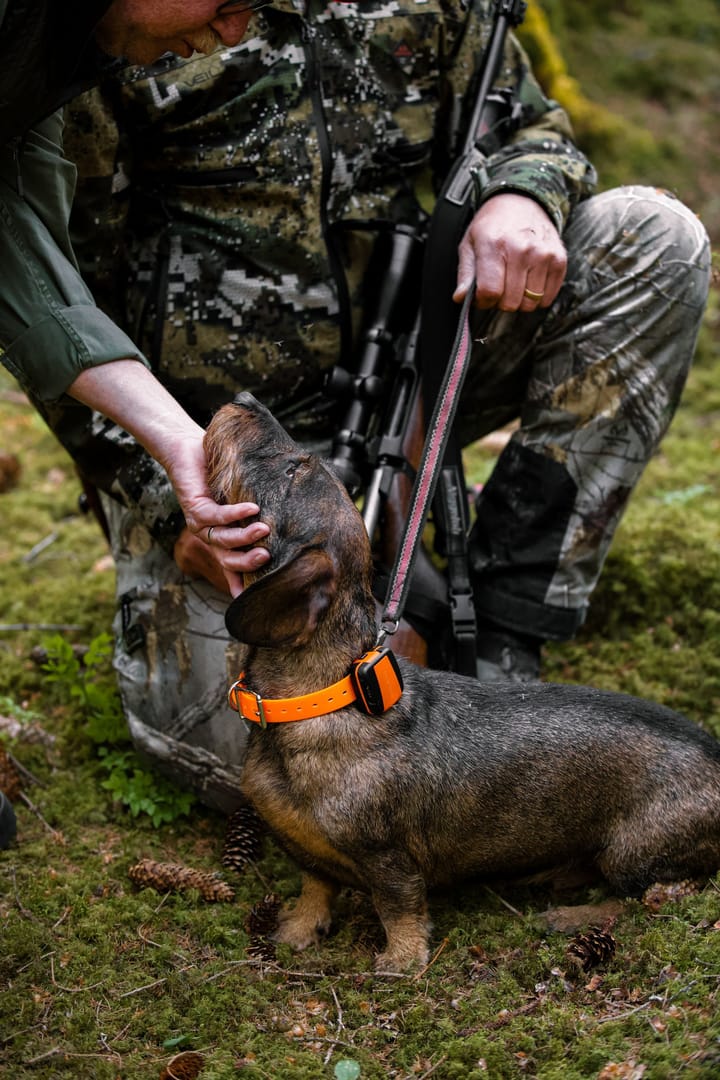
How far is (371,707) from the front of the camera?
3.35 m

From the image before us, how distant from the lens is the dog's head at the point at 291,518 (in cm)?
317

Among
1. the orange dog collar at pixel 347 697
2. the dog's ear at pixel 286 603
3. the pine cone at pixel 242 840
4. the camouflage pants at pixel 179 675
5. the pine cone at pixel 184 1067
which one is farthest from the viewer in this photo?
the camouflage pants at pixel 179 675

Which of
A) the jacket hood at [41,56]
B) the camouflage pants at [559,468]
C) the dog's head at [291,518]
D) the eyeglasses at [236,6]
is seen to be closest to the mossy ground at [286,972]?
the camouflage pants at [559,468]

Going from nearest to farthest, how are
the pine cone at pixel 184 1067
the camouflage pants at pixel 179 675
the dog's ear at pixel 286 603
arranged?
1. the pine cone at pixel 184 1067
2. the dog's ear at pixel 286 603
3. the camouflage pants at pixel 179 675

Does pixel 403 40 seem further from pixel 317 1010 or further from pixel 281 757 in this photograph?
pixel 317 1010

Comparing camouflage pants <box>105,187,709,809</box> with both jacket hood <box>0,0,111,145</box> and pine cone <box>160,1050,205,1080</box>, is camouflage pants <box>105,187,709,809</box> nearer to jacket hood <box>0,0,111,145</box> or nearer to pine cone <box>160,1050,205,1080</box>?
pine cone <box>160,1050,205,1080</box>

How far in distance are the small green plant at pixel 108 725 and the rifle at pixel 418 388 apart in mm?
1236

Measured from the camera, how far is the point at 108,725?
4695mm

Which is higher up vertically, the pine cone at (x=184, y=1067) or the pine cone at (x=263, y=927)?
the pine cone at (x=184, y=1067)

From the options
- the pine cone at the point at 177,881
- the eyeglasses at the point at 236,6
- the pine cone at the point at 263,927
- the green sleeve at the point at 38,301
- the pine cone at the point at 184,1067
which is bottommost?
the pine cone at the point at 177,881

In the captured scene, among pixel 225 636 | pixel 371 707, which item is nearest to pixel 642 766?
pixel 371 707

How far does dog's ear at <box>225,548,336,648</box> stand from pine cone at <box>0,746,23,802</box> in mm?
1683

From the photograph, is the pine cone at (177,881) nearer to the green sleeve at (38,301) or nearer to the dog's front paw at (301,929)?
the dog's front paw at (301,929)

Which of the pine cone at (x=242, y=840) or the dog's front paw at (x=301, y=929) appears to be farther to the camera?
the pine cone at (x=242, y=840)
